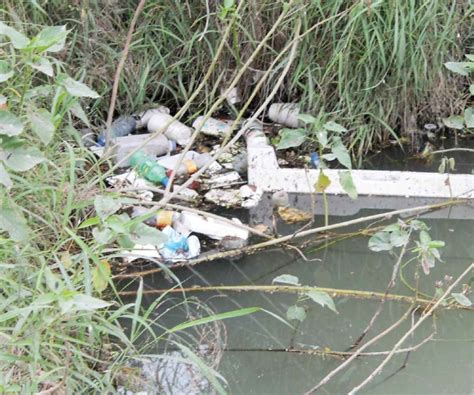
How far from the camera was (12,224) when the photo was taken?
6.22ft

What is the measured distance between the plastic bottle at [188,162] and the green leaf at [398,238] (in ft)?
3.73

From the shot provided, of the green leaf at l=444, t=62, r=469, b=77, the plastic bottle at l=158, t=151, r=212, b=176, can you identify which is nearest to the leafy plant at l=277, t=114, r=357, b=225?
the green leaf at l=444, t=62, r=469, b=77

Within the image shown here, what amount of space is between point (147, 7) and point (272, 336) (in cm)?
182

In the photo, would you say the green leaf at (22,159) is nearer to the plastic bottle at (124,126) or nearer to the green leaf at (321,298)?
the green leaf at (321,298)

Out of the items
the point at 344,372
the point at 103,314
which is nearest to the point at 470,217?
the point at 344,372

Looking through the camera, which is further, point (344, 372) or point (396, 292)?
point (396, 292)

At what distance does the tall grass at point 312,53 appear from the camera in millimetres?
3455

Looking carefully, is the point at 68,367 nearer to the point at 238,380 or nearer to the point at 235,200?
the point at 238,380

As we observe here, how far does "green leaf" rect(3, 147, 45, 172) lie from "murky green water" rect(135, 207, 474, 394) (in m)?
0.97

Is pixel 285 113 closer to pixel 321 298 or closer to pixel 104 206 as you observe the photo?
pixel 321 298

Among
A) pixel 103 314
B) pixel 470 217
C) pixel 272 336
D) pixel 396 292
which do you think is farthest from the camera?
pixel 470 217

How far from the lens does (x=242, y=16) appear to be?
3621mm

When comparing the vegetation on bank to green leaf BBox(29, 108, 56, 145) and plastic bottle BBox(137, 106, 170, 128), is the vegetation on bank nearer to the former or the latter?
plastic bottle BBox(137, 106, 170, 128)

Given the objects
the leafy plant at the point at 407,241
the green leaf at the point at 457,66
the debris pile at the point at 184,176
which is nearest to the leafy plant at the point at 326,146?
the debris pile at the point at 184,176
